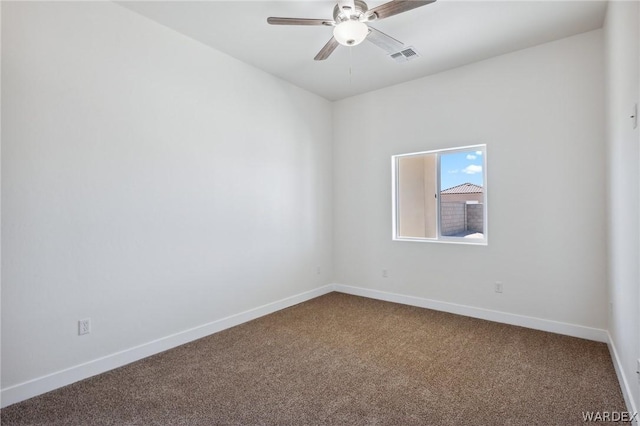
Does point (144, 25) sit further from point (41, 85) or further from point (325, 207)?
point (325, 207)

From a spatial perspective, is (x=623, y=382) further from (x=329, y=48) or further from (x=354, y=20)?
(x=329, y=48)

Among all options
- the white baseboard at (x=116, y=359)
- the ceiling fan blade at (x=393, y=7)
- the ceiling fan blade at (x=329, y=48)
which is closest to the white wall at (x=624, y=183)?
the ceiling fan blade at (x=393, y=7)

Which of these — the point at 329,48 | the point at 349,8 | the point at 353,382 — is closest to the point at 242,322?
the point at 353,382

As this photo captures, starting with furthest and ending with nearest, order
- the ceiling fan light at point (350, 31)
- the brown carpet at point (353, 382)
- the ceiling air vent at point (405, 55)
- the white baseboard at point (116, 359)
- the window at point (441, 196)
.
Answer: the window at point (441, 196), the ceiling air vent at point (405, 55), the ceiling fan light at point (350, 31), the white baseboard at point (116, 359), the brown carpet at point (353, 382)

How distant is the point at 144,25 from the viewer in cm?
275

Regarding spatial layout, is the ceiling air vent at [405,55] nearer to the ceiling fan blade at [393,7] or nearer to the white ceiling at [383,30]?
the white ceiling at [383,30]

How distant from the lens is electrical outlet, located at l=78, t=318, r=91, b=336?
7.80 feet

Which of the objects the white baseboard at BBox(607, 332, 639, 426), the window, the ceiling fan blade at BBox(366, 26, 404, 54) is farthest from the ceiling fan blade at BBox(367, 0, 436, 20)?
the white baseboard at BBox(607, 332, 639, 426)

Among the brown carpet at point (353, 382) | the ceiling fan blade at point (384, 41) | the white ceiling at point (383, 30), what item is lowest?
the brown carpet at point (353, 382)

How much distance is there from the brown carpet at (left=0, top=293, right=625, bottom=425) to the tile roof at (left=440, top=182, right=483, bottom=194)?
57.8 inches

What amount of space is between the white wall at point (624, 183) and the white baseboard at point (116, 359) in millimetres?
3108

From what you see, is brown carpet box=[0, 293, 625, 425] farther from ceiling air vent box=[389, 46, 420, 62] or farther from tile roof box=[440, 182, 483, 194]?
ceiling air vent box=[389, 46, 420, 62]

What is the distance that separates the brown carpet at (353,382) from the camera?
6.32 feet

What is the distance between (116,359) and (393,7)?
3.23 metres
